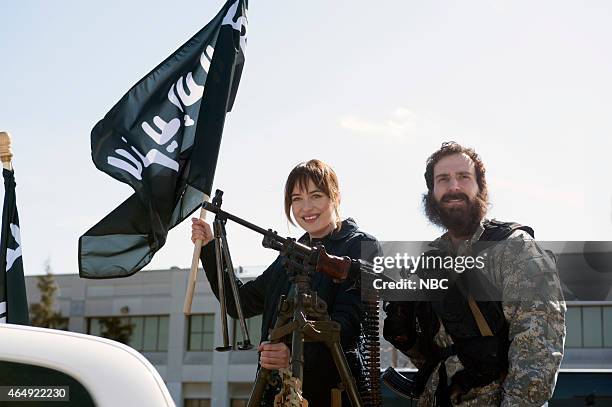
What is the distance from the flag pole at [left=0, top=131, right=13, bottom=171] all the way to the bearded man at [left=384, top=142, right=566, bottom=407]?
100 inches

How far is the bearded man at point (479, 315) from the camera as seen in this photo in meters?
3.12

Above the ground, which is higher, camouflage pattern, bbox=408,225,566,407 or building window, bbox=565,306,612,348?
building window, bbox=565,306,612,348

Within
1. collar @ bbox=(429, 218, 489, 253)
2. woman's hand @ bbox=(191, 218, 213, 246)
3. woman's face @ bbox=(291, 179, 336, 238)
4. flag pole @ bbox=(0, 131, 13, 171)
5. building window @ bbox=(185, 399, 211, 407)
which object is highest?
flag pole @ bbox=(0, 131, 13, 171)

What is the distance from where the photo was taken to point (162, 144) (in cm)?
455

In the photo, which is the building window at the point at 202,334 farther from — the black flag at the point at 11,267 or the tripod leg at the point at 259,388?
the tripod leg at the point at 259,388

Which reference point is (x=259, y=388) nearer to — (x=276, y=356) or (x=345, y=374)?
(x=276, y=356)

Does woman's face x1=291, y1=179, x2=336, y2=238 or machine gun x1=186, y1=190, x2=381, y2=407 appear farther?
woman's face x1=291, y1=179, x2=336, y2=238

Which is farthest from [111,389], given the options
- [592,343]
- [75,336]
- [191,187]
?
[592,343]

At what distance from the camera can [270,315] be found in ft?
12.7

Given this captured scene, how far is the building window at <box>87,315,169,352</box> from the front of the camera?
1575 inches

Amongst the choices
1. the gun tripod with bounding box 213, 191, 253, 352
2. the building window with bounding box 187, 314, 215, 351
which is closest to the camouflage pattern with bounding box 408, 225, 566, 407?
the gun tripod with bounding box 213, 191, 253, 352

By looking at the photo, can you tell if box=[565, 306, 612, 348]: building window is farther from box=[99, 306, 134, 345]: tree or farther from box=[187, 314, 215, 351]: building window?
box=[99, 306, 134, 345]: tree

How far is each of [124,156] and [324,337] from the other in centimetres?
174

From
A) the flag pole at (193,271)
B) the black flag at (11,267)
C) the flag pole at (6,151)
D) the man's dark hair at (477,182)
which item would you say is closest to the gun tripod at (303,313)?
the flag pole at (193,271)
